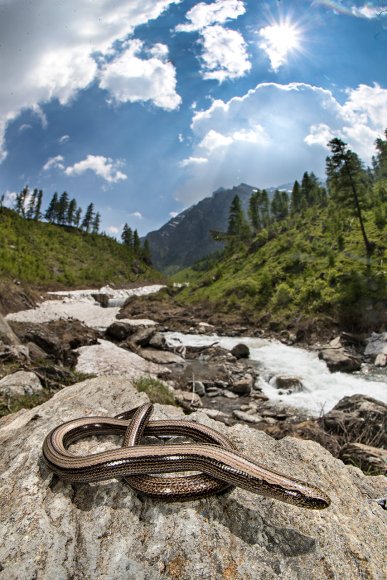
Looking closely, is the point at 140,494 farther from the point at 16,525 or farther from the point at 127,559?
the point at 16,525

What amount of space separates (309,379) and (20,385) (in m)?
14.4

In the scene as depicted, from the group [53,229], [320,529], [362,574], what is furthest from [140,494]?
[53,229]

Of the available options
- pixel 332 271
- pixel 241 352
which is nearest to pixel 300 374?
pixel 241 352

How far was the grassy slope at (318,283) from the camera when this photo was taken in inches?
1048

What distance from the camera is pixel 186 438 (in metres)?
3.78

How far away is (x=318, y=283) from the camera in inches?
1277

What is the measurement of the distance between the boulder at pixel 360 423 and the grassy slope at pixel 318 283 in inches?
610

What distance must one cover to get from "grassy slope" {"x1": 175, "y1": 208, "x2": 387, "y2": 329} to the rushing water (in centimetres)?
666

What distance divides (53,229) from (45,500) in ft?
361

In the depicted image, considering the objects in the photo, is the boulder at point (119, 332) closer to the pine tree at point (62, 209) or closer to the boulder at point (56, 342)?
the boulder at point (56, 342)

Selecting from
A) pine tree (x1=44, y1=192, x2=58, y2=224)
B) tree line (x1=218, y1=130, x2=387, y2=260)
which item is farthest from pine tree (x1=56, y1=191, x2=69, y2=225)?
tree line (x1=218, y1=130, x2=387, y2=260)

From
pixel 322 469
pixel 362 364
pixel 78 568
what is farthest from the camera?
pixel 362 364

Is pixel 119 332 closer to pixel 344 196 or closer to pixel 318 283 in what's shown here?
pixel 318 283

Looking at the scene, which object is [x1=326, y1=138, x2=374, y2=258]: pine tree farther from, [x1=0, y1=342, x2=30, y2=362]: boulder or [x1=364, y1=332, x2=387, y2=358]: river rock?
[x1=0, y1=342, x2=30, y2=362]: boulder
